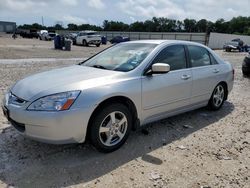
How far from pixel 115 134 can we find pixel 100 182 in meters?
0.86

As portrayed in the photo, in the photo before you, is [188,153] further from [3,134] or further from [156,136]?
[3,134]

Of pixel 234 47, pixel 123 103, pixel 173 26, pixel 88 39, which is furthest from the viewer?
pixel 173 26

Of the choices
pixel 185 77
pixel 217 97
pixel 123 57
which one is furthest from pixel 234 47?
pixel 123 57

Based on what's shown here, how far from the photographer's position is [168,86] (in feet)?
14.4

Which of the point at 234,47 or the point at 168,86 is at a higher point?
the point at 168,86

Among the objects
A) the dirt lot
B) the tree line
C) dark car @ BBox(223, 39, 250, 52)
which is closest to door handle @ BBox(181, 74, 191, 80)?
the dirt lot

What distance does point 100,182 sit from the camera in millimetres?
3102

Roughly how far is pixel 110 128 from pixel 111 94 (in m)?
0.49

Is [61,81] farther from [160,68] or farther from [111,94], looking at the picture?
[160,68]

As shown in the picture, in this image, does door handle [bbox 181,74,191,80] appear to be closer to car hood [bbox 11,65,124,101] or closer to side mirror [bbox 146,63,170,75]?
side mirror [bbox 146,63,170,75]

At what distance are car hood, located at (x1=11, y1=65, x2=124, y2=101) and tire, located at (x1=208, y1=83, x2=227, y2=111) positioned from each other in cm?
266

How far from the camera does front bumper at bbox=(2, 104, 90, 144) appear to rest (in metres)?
3.20

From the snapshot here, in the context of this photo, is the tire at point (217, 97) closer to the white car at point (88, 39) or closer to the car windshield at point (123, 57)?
the car windshield at point (123, 57)

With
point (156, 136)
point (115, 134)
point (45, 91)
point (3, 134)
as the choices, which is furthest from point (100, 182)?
point (3, 134)
